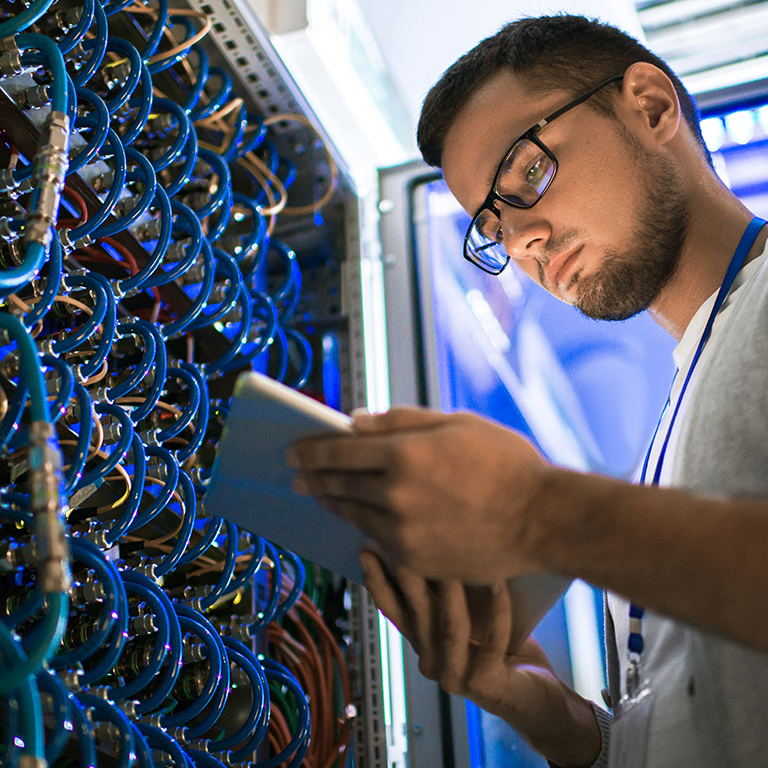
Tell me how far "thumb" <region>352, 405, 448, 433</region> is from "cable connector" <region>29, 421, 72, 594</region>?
24 centimetres

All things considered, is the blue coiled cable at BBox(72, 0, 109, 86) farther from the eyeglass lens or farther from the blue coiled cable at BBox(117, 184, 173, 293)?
the eyeglass lens

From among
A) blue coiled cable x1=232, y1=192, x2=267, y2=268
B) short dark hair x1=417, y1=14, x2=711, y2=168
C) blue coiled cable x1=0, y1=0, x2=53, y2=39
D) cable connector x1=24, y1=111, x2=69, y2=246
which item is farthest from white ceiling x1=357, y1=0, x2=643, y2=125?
Result: cable connector x1=24, y1=111, x2=69, y2=246

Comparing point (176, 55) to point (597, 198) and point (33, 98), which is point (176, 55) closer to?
point (33, 98)

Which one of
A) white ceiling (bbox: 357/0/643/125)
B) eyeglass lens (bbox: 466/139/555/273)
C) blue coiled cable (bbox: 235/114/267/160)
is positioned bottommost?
eyeglass lens (bbox: 466/139/555/273)

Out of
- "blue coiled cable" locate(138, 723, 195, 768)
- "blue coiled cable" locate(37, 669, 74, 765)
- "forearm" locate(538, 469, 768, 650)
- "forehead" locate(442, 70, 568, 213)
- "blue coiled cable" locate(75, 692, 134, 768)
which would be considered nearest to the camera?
"forearm" locate(538, 469, 768, 650)

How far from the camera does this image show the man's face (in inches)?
40.7

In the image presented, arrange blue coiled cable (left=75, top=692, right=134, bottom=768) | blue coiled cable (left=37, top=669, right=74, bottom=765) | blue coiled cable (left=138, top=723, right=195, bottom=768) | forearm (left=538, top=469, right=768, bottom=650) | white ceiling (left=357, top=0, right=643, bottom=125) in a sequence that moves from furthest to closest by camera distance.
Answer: white ceiling (left=357, top=0, right=643, bottom=125) → blue coiled cable (left=138, top=723, right=195, bottom=768) → blue coiled cable (left=75, top=692, right=134, bottom=768) → blue coiled cable (left=37, top=669, right=74, bottom=765) → forearm (left=538, top=469, right=768, bottom=650)

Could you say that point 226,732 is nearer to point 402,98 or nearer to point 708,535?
point 708,535

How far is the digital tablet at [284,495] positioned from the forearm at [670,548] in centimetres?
16

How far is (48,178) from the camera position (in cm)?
66

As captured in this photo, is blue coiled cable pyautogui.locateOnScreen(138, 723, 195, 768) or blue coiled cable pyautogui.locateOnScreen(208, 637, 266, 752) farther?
blue coiled cable pyautogui.locateOnScreen(208, 637, 266, 752)

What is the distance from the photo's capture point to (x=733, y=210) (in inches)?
41.9

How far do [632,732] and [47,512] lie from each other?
26.2 inches

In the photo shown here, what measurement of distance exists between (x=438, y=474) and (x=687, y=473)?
0.44m
